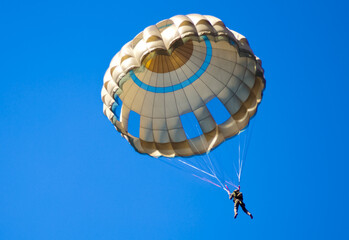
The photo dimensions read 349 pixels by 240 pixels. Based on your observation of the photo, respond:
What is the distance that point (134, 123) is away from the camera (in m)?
21.8

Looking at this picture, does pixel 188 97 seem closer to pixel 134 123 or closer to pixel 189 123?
pixel 189 123

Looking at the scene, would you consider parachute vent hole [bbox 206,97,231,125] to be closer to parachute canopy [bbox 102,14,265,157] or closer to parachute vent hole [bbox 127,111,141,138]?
parachute canopy [bbox 102,14,265,157]

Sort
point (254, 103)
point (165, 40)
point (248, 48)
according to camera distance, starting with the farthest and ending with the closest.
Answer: point (254, 103), point (248, 48), point (165, 40)

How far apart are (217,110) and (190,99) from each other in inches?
42.6

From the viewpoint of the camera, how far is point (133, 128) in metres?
21.7

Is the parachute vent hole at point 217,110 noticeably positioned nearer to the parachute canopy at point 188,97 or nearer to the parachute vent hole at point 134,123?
the parachute canopy at point 188,97

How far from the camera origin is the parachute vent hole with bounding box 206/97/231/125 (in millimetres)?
21797

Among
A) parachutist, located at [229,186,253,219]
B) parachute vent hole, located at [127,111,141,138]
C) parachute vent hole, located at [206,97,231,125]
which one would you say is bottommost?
parachutist, located at [229,186,253,219]

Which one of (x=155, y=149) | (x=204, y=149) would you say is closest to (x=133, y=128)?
(x=155, y=149)

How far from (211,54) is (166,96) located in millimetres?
Result: 2274

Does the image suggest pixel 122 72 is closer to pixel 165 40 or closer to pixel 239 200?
pixel 165 40

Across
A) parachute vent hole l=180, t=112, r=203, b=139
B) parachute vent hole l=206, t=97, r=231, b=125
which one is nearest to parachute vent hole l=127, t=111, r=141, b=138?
parachute vent hole l=180, t=112, r=203, b=139

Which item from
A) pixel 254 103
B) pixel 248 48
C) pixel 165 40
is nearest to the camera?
pixel 165 40

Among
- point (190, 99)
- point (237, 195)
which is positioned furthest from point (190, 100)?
point (237, 195)
